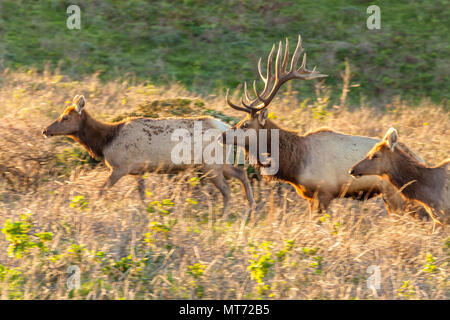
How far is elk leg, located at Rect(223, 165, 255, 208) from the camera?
9684 millimetres

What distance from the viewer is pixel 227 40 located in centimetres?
2041

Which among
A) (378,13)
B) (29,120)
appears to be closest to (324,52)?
(378,13)

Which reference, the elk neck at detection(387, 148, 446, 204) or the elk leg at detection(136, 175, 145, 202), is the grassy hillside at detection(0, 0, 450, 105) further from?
the elk neck at detection(387, 148, 446, 204)

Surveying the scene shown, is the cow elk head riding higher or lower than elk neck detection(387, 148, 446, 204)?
higher

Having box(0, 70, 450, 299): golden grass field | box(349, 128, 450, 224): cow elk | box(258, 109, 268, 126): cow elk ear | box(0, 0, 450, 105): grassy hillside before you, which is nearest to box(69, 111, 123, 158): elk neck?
box(0, 70, 450, 299): golden grass field

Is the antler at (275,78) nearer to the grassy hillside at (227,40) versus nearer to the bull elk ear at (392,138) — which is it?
the bull elk ear at (392,138)

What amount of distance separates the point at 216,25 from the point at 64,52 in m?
4.79

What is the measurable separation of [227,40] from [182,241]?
13832 millimetres

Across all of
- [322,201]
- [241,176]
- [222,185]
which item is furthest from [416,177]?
[222,185]

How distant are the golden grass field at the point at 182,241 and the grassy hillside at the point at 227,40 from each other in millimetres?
7945

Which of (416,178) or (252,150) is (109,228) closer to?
(252,150)

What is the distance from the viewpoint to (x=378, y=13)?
841 inches

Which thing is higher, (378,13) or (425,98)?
(378,13)

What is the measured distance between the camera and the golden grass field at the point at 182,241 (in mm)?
6465
